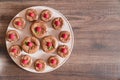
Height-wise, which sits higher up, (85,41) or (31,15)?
(31,15)

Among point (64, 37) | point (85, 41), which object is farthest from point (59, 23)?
point (85, 41)

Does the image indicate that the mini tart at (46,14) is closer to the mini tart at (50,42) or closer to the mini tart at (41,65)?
the mini tart at (50,42)

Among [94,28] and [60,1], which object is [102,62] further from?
[60,1]

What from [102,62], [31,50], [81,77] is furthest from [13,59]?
[102,62]

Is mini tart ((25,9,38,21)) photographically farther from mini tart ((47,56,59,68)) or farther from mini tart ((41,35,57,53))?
mini tart ((47,56,59,68))

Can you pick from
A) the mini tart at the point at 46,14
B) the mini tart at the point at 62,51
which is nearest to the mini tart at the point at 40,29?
the mini tart at the point at 46,14

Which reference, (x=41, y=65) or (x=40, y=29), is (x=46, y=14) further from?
(x=41, y=65)
